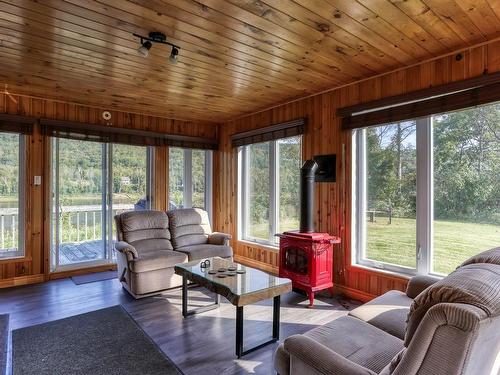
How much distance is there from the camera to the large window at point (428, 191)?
2771mm

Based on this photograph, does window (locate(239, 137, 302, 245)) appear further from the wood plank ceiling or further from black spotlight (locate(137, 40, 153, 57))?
black spotlight (locate(137, 40, 153, 57))

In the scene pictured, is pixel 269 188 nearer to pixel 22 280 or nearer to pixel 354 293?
pixel 354 293

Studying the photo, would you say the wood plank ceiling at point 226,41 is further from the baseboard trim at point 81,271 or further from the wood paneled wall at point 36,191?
the baseboard trim at point 81,271

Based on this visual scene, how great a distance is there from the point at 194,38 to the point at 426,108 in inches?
88.9

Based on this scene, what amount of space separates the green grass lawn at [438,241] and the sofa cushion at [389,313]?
3.03 feet

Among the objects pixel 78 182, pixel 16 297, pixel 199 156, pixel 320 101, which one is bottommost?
pixel 16 297

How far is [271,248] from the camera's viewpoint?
475 cm

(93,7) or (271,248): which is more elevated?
(93,7)

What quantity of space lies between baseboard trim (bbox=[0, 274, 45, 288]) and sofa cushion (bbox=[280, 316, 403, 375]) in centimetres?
399

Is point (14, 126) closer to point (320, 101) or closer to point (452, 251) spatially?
point (320, 101)

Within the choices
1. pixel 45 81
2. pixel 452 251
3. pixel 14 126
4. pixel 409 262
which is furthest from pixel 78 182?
pixel 452 251

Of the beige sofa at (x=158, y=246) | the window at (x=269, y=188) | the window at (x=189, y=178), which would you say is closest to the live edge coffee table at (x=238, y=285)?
the beige sofa at (x=158, y=246)

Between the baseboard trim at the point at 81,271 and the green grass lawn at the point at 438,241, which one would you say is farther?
the baseboard trim at the point at 81,271

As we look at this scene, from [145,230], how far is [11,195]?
183cm
